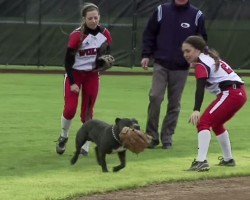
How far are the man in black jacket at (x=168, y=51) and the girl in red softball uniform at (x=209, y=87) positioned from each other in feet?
6.57

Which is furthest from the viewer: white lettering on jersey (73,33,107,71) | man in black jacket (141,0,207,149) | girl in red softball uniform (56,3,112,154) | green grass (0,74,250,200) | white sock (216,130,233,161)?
man in black jacket (141,0,207,149)

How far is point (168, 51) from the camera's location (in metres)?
11.0

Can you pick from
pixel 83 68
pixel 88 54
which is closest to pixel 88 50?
pixel 88 54

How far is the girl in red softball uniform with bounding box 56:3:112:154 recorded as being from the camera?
989 cm

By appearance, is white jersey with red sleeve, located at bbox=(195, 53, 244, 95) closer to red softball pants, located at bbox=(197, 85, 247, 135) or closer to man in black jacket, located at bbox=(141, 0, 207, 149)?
red softball pants, located at bbox=(197, 85, 247, 135)

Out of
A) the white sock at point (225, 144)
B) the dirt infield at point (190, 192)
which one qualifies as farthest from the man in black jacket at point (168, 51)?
the dirt infield at point (190, 192)

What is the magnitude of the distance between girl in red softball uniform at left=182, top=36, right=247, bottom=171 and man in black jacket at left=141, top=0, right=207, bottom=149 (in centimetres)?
200

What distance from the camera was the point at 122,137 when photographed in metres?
8.15

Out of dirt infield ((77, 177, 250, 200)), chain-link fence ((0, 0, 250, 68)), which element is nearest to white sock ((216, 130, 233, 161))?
dirt infield ((77, 177, 250, 200))

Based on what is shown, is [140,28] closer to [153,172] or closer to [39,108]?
[39,108]

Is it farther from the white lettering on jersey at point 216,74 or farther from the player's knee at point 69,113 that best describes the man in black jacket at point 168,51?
the white lettering on jersey at point 216,74

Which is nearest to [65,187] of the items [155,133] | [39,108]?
[155,133]

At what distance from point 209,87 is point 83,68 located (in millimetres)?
1825

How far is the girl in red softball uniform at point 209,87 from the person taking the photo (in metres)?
8.70
